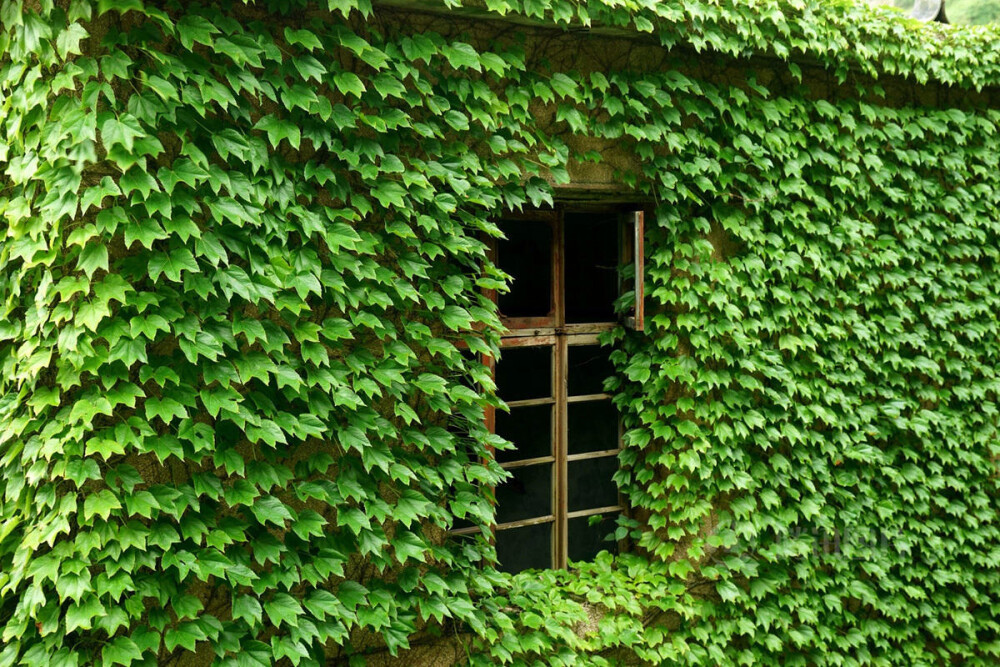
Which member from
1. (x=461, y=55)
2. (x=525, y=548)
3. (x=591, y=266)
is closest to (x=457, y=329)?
(x=591, y=266)

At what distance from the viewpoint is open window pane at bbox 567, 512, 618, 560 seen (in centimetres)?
418

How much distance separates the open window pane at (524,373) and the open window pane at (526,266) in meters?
0.19

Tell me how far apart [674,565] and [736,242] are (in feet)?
5.59

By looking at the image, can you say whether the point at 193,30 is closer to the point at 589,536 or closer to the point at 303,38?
the point at 303,38

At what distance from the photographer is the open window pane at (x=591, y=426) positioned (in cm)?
416

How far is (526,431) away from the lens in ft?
13.1

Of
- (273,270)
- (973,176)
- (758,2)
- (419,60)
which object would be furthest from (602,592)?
(973,176)

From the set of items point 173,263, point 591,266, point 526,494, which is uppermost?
point 591,266

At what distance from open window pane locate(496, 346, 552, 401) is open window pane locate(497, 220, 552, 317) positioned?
0.62ft

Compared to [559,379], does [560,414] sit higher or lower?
lower

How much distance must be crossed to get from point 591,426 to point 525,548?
70 cm

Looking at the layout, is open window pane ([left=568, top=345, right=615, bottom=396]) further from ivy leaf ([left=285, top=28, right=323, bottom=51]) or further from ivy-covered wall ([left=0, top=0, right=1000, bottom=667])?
ivy leaf ([left=285, top=28, right=323, bottom=51])

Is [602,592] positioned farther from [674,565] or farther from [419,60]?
[419,60]

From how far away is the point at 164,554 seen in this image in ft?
9.20
